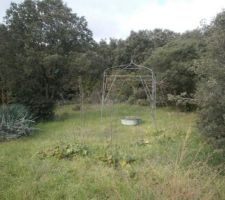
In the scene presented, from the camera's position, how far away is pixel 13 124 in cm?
849

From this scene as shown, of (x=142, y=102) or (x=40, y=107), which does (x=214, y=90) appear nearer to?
(x=40, y=107)

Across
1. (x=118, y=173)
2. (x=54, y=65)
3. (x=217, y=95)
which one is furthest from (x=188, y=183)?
(x=54, y=65)

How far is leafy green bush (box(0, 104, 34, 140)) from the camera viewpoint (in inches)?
324

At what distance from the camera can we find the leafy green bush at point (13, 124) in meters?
8.22

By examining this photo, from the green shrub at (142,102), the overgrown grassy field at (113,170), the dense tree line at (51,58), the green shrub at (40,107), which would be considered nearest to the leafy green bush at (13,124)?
the overgrown grassy field at (113,170)

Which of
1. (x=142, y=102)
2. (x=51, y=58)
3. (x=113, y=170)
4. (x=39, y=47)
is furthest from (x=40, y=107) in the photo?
(x=113, y=170)

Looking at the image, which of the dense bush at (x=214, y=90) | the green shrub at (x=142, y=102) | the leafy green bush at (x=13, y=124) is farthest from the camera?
the green shrub at (x=142, y=102)

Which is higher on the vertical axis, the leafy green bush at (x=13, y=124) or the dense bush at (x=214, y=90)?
the dense bush at (x=214, y=90)

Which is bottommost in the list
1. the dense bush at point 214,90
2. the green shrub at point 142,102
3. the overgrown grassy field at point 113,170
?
the overgrown grassy field at point 113,170

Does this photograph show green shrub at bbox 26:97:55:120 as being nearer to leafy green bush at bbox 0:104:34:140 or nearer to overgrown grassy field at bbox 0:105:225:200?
leafy green bush at bbox 0:104:34:140

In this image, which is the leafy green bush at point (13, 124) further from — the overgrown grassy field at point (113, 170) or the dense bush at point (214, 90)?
the dense bush at point (214, 90)

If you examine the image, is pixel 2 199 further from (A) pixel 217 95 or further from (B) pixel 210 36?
(B) pixel 210 36

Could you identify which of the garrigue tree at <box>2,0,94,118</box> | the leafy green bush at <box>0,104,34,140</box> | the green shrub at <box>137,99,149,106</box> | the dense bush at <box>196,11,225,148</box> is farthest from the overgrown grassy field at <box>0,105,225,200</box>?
the green shrub at <box>137,99,149,106</box>

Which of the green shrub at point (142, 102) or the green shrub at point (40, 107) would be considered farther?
the green shrub at point (142, 102)
